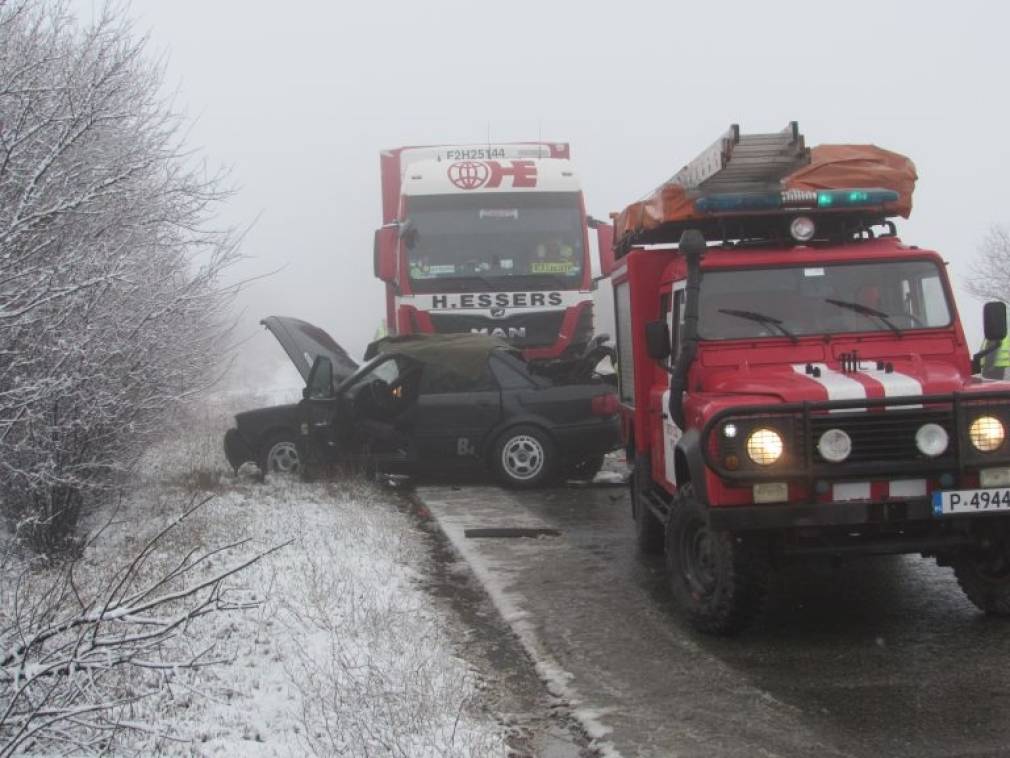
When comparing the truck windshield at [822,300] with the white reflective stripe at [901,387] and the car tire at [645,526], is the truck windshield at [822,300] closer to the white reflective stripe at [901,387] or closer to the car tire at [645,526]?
the white reflective stripe at [901,387]

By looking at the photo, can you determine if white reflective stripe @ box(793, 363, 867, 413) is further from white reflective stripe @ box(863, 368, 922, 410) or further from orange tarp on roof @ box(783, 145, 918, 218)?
orange tarp on roof @ box(783, 145, 918, 218)

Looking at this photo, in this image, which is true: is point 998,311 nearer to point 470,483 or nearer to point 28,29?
point 470,483

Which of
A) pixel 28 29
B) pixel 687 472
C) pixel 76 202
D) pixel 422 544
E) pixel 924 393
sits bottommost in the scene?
pixel 422 544

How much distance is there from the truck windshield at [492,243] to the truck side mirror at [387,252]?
0.23 m

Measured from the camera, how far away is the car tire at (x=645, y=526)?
8289 millimetres

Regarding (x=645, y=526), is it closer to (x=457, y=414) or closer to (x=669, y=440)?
(x=669, y=440)

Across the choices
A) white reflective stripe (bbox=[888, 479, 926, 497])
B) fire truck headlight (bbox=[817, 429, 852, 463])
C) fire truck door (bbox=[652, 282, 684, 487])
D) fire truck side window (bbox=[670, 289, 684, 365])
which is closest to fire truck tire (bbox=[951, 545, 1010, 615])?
white reflective stripe (bbox=[888, 479, 926, 497])

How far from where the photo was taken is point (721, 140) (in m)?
6.91

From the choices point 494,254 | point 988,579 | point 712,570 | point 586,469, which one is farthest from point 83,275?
point 494,254

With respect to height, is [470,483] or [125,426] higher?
[125,426]

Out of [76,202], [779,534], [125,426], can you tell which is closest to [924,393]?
[779,534]

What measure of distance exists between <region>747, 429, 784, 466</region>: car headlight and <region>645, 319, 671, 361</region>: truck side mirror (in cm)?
156

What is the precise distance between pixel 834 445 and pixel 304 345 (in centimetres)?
826

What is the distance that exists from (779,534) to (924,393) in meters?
1.04
